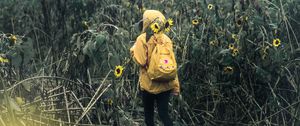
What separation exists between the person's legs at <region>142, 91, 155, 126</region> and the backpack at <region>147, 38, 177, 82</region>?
0.80ft

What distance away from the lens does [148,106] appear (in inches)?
153

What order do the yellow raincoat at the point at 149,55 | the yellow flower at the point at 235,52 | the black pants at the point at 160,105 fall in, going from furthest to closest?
the yellow flower at the point at 235,52 → the black pants at the point at 160,105 → the yellow raincoat at the point at 149,55

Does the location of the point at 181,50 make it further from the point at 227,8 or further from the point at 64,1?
the point at 64,1

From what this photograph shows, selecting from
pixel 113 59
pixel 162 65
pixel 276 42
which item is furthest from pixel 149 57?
pixel 276 42

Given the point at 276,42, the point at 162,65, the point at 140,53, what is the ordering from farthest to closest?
1. the point at 276,42
2. the point at 140,53
3. the point at 162,65

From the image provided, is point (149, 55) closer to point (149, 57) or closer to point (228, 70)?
point (149, 57)

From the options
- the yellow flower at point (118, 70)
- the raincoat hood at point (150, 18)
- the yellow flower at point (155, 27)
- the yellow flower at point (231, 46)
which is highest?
the raincoat hood at point (150, 18)

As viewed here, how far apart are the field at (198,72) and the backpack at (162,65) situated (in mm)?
311

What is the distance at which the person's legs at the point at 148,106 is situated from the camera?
3.82m

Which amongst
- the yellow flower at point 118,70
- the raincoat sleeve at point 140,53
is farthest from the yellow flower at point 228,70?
the yellow flower at point 118,70

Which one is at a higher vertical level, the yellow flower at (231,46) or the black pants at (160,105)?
the yellow flower at (231,46)

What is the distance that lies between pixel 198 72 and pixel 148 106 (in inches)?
27.2

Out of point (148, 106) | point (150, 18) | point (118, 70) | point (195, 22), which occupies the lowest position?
point (148, 106)

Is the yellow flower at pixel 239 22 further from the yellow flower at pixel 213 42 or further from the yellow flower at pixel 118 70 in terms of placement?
the yellow flower at pixel 118 70
